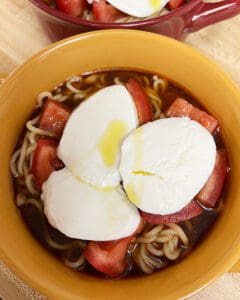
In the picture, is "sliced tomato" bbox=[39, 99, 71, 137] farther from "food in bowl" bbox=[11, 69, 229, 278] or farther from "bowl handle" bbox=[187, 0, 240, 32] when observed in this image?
"bowl handle" bbox=[187, 0, 240, 32]

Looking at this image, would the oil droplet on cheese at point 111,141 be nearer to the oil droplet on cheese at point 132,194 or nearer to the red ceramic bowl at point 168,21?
the oil droplet on cheese at point 132,194

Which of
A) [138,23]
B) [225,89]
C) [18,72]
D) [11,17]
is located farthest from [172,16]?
[11,17]

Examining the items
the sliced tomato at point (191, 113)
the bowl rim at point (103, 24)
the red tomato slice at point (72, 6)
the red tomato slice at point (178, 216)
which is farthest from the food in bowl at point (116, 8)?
the red tomato slice at point (178, 216)

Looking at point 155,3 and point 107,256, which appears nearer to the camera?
point 107,256

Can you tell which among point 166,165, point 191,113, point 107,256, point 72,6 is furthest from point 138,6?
point 107,256

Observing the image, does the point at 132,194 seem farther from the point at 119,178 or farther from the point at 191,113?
the point at 191,113

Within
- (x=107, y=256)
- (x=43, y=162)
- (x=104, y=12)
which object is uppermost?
(x=104, y=12)
